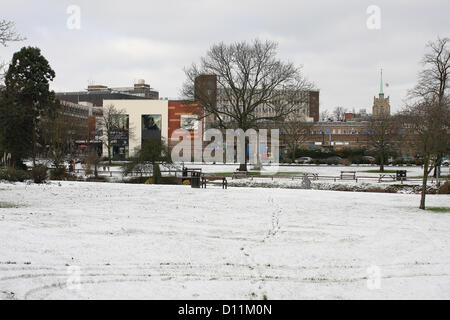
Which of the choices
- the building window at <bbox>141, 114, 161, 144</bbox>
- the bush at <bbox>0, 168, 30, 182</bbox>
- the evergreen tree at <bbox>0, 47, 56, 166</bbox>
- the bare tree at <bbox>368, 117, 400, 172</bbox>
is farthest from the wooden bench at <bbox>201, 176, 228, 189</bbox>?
the building window at <bbox>141, 114, 161, 144</bbox>

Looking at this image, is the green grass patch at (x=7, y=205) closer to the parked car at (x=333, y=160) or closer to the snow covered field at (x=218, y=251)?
the snow covered field at (x=218, y=251)

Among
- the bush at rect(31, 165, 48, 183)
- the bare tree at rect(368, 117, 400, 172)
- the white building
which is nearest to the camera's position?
the bush at rect(31, 165, 48, 183)

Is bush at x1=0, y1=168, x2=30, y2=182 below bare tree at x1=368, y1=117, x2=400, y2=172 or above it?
below

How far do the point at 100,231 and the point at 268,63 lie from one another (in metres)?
39.4

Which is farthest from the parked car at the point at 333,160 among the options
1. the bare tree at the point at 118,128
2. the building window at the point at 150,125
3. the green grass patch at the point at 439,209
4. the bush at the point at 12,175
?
the green grass patch at the point at 439,209

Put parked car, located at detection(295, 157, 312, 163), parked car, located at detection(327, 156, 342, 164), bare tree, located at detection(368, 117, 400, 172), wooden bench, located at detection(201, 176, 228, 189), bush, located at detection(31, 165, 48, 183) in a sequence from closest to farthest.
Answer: wooden bench, located at detection(201, 176, 228, 189), bush, located at detection(31, 165, 48, 183), bare tree, located at detection(368, 117, 400, 172), parked car, located at detection(327, 156, 342, 164), parked car, located at detection(295, 157, 312, 163)

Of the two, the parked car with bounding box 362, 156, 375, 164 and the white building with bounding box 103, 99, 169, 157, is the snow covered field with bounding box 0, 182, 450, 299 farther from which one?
the white building with bounding box 103, 99, 169, 157

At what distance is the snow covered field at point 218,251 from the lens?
336 inches

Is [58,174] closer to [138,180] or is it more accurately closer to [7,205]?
[138,180]

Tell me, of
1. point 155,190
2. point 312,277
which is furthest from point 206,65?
point 312,277

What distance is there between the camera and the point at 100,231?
13625 millimetres

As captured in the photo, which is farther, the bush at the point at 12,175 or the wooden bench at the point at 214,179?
the bush at the point at 12,175

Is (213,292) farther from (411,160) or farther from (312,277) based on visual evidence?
(411,160)

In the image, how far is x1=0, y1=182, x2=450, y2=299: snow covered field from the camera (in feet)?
28.0
